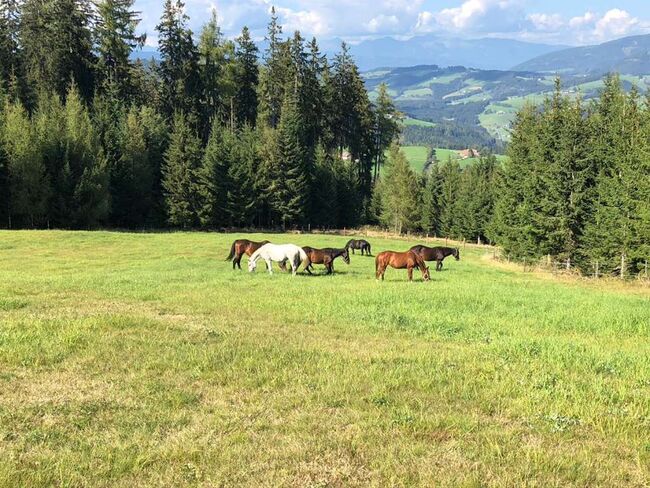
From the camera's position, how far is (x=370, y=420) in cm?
595

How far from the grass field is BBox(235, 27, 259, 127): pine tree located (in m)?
71.0

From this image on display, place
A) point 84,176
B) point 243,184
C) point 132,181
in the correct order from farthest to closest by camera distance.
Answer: point 243,184 → point 132,181 → point 84,176

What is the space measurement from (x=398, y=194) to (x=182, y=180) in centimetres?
3267

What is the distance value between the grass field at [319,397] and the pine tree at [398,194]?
61.8 meters

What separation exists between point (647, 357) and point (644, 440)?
4.57 meters

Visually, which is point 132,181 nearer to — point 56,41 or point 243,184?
point 243,184

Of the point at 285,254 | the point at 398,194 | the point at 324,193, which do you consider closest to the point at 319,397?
the point at 285,254

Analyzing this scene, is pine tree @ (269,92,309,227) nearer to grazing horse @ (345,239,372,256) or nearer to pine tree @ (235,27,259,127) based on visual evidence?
pine tree @ (235,27,259,127)

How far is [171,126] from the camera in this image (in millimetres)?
73312

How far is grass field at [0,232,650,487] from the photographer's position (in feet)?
16.0

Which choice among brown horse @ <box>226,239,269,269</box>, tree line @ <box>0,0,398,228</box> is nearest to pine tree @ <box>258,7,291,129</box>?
tree line @ <box>0,0,398,228</box>

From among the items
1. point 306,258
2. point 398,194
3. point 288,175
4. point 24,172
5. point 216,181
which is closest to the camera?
point 306,258

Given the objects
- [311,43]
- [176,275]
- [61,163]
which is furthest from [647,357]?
[311,43]

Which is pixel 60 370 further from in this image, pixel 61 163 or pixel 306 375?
pixel 61 163
